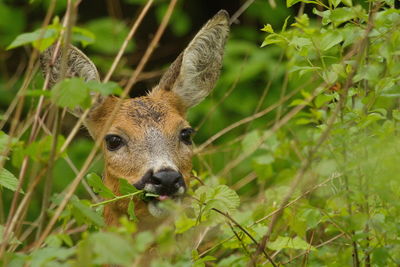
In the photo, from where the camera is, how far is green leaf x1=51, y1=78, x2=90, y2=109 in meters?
3.33

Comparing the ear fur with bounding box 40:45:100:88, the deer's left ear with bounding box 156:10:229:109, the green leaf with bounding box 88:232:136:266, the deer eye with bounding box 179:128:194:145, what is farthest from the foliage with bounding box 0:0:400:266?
the ear fur with bounding box 40:45:100:88

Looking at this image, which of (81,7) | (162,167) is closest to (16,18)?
(81,7)

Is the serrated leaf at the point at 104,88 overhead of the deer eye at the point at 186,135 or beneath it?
overhead

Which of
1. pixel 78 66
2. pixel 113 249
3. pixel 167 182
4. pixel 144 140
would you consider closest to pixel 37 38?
pixel 113 249

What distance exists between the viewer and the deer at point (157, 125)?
466cm

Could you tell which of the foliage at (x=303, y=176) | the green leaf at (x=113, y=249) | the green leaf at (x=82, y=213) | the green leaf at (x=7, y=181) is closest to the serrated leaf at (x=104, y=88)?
the foliage at (x=303, y=176)

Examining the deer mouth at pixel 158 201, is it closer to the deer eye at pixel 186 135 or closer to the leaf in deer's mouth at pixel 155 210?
the leaf in deer's mouth at pixel 155 210

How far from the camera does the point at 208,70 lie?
6.06 m

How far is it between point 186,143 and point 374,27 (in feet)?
6.49

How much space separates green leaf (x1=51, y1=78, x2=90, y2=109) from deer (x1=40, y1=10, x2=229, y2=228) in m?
1.12

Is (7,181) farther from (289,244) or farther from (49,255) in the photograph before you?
(289,244)

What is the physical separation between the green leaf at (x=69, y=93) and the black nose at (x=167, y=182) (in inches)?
44.0

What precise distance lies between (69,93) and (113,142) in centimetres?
194

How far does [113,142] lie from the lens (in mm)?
5270
